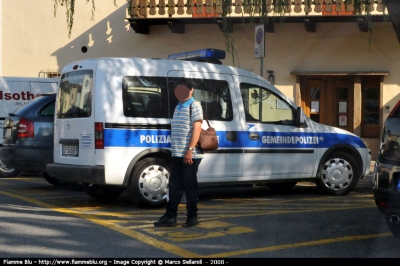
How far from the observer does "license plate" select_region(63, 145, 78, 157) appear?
29.5 ft

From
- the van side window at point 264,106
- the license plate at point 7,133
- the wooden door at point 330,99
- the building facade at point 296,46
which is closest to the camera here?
the van side window at point 264,106

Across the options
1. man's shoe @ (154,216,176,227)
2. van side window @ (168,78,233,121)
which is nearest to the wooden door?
van side window @ (168,78,233,121)

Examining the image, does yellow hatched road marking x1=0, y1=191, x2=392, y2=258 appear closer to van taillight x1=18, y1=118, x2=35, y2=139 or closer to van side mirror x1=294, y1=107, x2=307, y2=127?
van side mirror x1=294, y1=107, x2=307, y2=127

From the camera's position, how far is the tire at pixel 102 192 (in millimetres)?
9766

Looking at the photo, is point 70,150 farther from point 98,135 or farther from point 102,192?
point 102,192

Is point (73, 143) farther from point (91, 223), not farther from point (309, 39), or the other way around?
point (309, 39)

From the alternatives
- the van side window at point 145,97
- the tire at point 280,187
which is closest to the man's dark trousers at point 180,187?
the van side window at point 145,97

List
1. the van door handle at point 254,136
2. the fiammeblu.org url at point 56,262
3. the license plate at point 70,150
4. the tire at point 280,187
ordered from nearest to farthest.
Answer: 1. the fiammeblu.org url at point 56,262
2. the license plate at point 70,150
3. the van door handle at point 254,136
4. the tire at point 280,187

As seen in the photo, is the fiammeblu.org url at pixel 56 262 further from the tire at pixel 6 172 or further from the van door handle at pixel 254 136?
the tire at pixel 6 172

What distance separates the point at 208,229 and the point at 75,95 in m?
2.92

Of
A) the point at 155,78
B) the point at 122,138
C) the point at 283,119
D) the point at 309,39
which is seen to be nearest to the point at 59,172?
the point at 122,138

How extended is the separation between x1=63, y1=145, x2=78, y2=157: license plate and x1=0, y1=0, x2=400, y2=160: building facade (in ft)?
30.2

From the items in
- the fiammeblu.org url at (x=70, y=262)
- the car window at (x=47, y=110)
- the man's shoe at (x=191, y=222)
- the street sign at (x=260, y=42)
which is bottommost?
the fiammeblu.org url at (x=70, y=262)

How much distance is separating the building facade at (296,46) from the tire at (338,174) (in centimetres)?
806
